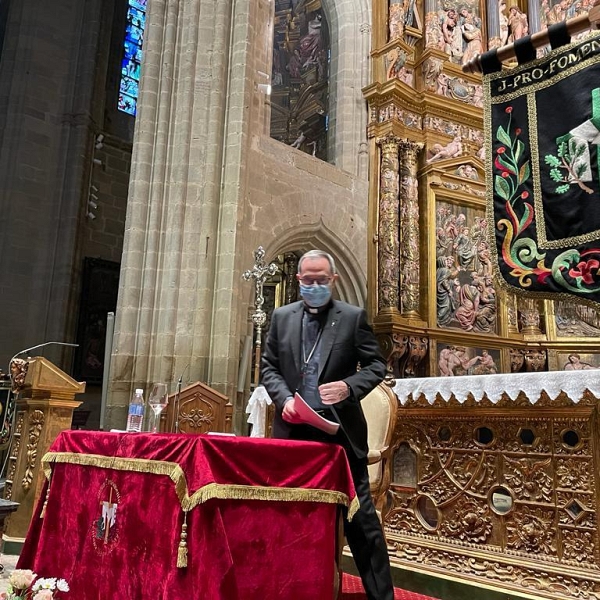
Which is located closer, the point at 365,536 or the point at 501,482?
the point at 365,536

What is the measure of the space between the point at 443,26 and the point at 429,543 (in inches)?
406

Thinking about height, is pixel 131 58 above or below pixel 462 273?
above

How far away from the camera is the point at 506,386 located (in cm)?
371

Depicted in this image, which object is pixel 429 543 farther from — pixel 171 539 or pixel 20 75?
pixel 20 75

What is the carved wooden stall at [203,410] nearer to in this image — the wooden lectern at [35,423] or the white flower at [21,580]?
the wooden lectern at [35,423]

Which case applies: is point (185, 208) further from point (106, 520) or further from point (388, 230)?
point (106, 520)

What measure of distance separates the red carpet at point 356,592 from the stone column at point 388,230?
6462mm

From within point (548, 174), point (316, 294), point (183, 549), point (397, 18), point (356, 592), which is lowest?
point (356, 592)

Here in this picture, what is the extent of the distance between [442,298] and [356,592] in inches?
299

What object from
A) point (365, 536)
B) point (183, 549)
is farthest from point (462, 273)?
point (183, 549)

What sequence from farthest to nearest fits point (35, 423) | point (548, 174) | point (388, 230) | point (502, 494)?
point (388, 230), point (35, 423), point (502, 494), point (548, 174)

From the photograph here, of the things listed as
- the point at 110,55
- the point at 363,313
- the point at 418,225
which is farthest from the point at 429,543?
the point at 110,55

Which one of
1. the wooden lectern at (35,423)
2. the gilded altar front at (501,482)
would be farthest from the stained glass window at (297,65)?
the gilded altar front at (501,482)

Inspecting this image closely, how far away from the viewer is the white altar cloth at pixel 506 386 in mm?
3338
